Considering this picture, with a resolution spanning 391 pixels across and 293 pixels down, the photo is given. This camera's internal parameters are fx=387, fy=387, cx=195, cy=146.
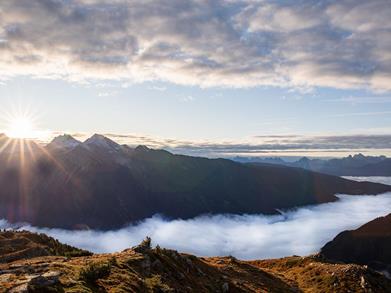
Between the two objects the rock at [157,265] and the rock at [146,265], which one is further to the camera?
the rock at [157,265]

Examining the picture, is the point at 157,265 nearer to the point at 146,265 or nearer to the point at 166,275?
the point at 166,275

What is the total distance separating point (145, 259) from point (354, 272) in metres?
34.2

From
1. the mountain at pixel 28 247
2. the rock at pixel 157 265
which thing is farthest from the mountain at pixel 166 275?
the mountain at pixel 28 247

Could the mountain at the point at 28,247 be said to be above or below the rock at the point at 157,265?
below

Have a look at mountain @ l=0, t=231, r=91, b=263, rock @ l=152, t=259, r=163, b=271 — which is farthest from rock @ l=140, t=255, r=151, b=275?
mountain @ l=0, t=231, r=91, b=263

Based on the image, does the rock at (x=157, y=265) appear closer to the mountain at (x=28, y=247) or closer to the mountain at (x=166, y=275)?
the mountain at (x=166, y=275)

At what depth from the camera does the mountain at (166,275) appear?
25.0 metres

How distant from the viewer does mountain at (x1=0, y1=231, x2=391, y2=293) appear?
2497 centimetres

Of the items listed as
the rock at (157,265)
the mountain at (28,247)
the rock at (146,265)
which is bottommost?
the mountain at (28,247)

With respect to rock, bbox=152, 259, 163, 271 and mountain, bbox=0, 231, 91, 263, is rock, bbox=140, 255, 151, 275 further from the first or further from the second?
mountain, bbox=0, 231, 91, 263

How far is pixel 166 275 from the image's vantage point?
37281 mm

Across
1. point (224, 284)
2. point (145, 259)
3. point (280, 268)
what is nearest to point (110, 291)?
point (145, 259)

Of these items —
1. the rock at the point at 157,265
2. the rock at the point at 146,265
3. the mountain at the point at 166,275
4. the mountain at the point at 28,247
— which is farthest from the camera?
the mountain at the point at 28,247

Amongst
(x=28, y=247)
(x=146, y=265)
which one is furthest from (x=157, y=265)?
(x=28, y=247)
